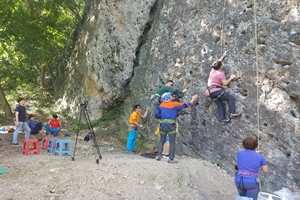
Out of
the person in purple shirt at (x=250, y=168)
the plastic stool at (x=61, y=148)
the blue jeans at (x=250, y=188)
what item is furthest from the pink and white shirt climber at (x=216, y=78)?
the plastic stool at (x=61, y=148)

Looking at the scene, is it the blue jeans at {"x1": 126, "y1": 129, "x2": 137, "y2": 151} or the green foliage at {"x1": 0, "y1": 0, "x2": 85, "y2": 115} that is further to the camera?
the green foliage at {"x1": 0, "y1": 0, "x2": 85, "y2": 115}

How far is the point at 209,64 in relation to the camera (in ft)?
25.9

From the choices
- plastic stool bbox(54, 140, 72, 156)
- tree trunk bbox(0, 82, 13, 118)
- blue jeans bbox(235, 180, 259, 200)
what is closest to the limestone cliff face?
blue jeans bbox(235, 180, 259, 200)

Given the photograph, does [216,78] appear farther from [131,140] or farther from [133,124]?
[131,140]

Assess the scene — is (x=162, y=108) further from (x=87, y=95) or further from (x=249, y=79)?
(x=87, y=95)

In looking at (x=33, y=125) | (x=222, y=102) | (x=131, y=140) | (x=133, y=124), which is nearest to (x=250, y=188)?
(x=222, y=102)

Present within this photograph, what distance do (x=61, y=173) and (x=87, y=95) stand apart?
25.4 ft

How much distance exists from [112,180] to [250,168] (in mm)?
2999

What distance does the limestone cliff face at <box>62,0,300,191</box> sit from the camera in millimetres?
6098

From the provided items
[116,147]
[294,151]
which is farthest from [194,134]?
[116,147]

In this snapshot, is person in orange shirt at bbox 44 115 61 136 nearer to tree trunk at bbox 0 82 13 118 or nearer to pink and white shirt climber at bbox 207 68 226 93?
tree trunk at bbox 0 82 13 118

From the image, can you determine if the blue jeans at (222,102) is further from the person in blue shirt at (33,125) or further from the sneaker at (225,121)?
the person in blue shirt at (33,125)

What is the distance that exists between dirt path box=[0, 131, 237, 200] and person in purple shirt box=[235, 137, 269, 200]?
1.72 metres

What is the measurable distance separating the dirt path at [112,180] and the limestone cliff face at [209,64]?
0.78 m
